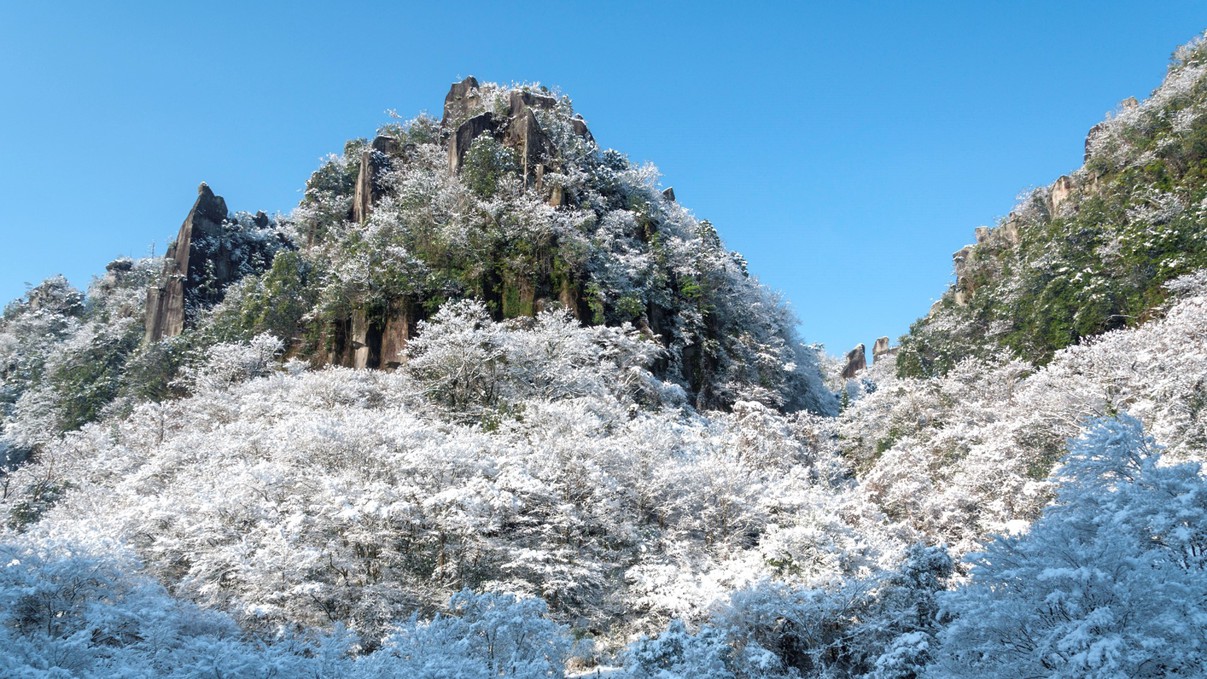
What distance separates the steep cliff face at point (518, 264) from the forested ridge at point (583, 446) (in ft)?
0.75

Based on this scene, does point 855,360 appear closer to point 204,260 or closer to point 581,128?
point 581,128

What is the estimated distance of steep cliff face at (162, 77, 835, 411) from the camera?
32875mm

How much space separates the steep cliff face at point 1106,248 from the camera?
28847 millimetres

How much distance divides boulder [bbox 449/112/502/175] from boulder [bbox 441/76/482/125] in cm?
615

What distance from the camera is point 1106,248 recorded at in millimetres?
31219

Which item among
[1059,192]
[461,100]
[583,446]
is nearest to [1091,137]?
[1059,192]

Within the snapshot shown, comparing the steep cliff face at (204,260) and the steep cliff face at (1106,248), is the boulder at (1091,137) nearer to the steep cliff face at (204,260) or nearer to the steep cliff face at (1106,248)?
the steep cliff face at (1106,248)

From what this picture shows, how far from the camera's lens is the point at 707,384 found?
35.0 meters

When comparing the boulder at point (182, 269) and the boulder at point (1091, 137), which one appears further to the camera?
the boulder at point (1091, 137)

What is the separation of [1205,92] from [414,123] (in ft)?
157

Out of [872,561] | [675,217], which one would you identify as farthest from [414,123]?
[872,561]

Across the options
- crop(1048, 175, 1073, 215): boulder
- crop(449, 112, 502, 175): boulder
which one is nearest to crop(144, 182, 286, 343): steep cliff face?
crop(449, 112, 502, 175): boulder

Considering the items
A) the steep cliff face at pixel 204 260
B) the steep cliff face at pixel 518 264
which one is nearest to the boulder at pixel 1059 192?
the steep cliff face at pixel 518 264

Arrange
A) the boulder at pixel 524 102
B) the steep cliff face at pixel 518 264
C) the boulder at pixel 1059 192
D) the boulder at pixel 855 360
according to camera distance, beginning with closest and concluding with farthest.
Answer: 1. the steep cliff face at pixel 518 264
2. the boulder at pixel 524 102
3. the boulder at pixel 1059 192
4. the boulder at pixel 855 360
